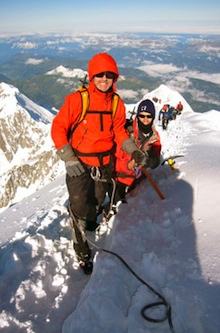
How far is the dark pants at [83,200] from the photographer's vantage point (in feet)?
16.0

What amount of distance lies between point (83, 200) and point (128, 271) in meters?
1.58

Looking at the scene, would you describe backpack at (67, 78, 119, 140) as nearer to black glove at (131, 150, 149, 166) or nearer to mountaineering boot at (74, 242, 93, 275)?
black glove at (131, 150, 149, 166)

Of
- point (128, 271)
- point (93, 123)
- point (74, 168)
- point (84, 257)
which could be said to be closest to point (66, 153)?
point (74, 168)

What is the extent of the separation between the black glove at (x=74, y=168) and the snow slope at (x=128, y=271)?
1492 millimetres

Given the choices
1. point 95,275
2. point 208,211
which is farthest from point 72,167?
point 208,211

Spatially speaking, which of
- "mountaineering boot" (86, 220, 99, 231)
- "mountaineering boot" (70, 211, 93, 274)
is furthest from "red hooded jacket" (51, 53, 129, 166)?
"mountaineering boot" (86, 220, 99, 231)

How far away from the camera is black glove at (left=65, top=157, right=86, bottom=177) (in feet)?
15.0

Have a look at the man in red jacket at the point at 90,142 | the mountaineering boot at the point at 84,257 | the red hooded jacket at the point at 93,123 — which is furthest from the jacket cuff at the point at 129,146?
the mountaineering boot at the point at 84,257

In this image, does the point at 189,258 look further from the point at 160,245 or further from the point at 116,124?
the point at 116,124

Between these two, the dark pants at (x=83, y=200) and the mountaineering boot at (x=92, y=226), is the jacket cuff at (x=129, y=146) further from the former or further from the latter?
the mountaineering boot at (x=92, y=226)

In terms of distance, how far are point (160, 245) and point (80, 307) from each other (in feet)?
5.79

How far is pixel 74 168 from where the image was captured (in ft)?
15.1

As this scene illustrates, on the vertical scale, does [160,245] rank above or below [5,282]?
above

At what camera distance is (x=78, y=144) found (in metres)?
4.93
